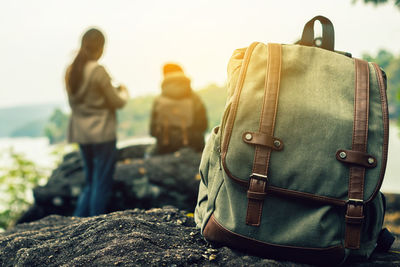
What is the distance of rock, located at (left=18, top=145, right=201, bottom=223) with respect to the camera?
206 inches

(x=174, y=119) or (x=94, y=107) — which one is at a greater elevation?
(x=94, y=107)

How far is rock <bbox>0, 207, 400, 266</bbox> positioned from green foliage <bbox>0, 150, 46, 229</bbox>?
5.47m

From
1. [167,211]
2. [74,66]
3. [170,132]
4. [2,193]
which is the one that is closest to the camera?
[167,211]

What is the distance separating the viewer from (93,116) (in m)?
3.95

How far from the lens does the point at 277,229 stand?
1.57 m

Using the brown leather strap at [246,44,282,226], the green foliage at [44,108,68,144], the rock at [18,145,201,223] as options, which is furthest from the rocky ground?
the green foliage at [44,108,68,144]

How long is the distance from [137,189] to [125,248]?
376cm

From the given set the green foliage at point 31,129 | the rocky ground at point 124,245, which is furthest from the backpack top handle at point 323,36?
the green foliage at point 31,129

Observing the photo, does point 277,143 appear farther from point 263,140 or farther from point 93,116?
point 93,116

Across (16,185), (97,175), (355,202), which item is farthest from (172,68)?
(355,202)

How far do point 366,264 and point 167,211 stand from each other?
122 centimetres

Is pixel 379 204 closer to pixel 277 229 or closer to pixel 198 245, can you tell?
pixel 277 229

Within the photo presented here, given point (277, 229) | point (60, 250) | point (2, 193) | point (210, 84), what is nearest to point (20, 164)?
point (2, 193)

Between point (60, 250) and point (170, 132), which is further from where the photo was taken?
point (170, 132)
